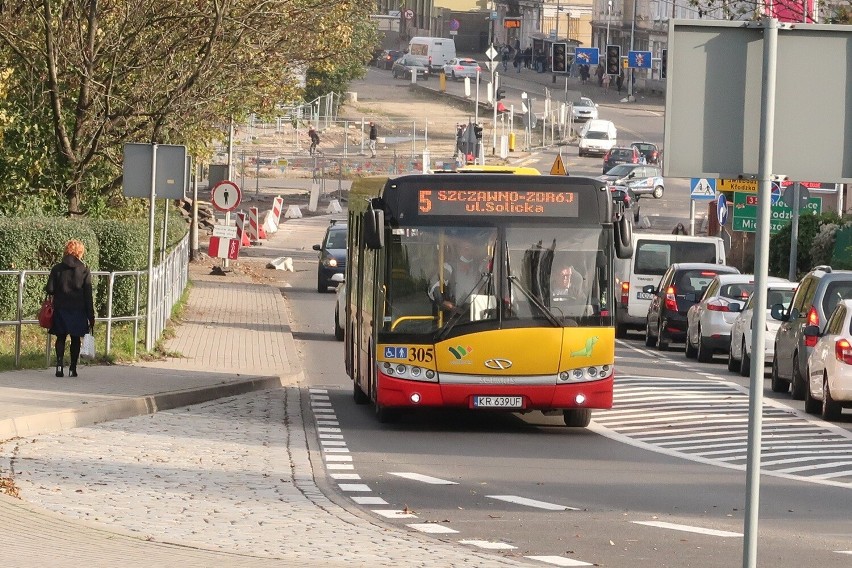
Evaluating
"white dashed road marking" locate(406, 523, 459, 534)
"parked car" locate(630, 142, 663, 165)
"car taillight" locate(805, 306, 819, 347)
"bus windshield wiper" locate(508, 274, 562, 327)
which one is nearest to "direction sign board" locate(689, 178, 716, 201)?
"car taillight" locate(805, 306, 819, 347)

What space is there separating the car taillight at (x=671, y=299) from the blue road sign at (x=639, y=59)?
87.4 m

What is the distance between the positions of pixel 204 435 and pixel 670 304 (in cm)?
1689

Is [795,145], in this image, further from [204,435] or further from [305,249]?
[305,249]

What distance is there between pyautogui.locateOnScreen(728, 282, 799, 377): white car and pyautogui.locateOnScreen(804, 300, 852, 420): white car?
14.2ft

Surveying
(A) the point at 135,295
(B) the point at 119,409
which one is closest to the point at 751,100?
(B) the point at 119,409

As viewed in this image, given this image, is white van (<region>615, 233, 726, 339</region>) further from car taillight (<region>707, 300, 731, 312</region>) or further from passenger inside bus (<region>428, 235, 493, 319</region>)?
passenger inside bus (<region>428, 235, 493, 319</region>)

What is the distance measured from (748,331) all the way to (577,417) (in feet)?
29.2

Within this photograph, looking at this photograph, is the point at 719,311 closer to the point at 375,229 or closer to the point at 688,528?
the point at 375,229

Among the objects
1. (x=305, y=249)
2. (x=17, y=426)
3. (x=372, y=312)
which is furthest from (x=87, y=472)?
(x=305, y=249)

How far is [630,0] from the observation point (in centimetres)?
14275

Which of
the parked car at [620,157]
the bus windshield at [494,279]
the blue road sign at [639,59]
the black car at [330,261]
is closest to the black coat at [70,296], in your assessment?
the bus windshield at [494,279]

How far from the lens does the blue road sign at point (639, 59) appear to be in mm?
119175

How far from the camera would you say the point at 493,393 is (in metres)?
18.4

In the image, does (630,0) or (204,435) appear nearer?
(204,435)
